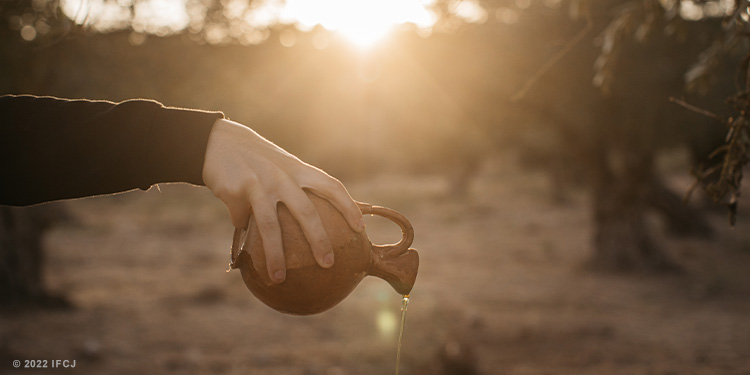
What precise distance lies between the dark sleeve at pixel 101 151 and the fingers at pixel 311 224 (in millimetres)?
307

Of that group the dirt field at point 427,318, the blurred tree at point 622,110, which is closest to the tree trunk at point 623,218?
the blurred tree at point 622,110

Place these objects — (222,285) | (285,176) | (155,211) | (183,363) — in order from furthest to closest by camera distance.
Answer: (155,211), (222,285), (183,363), (285,176)

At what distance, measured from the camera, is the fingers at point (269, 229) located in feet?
5.23

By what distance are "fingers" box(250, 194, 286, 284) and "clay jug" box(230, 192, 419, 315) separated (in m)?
0.07

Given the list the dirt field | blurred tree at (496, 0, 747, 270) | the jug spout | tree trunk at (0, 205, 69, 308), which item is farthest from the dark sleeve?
tree trunk at (0, 205, 69, 308)

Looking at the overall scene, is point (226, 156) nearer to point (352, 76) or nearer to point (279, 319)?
point (279, 319)

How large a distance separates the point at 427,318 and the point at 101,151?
5769 mm

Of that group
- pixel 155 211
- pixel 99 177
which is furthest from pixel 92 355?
pixel 155 211

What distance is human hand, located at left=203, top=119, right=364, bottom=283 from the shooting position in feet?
5.28

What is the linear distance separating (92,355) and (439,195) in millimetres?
20705

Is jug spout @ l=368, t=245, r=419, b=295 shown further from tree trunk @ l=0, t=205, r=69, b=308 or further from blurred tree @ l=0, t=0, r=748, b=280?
tree trunk @ l=0, t=205, r=69, b=308

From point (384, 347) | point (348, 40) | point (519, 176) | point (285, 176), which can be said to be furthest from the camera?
point (519, 176)

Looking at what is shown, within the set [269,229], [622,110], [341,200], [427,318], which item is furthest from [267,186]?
[622,110]

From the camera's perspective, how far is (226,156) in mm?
1648
